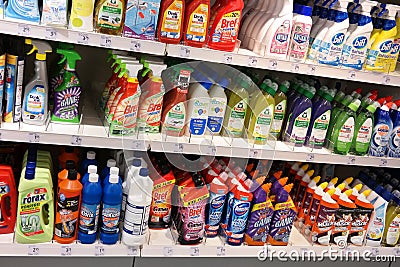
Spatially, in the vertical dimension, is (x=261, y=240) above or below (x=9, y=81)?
below

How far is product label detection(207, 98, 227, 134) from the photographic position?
2.52 metres

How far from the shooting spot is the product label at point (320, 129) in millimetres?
2668

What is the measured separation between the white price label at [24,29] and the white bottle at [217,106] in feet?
2.89

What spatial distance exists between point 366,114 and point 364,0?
58 centimetres

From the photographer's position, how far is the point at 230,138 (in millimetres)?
2635

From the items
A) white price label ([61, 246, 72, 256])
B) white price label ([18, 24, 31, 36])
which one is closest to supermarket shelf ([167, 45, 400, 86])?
white price label ([18, 24, 31, 36])

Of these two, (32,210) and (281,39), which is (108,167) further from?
(281,39)

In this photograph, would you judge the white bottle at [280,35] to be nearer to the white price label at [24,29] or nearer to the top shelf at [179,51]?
the top shelf at [179,51]

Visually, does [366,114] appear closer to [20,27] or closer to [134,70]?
[134,70]

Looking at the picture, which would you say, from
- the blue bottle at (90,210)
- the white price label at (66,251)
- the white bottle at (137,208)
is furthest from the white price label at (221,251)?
the white price label at (66,251)

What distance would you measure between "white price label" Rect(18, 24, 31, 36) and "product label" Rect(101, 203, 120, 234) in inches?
33.1

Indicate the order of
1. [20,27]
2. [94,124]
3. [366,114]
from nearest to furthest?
[20,27]
[94,124]
[366,114]

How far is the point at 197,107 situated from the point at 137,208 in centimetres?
55

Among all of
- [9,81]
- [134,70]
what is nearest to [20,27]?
[9,81]
